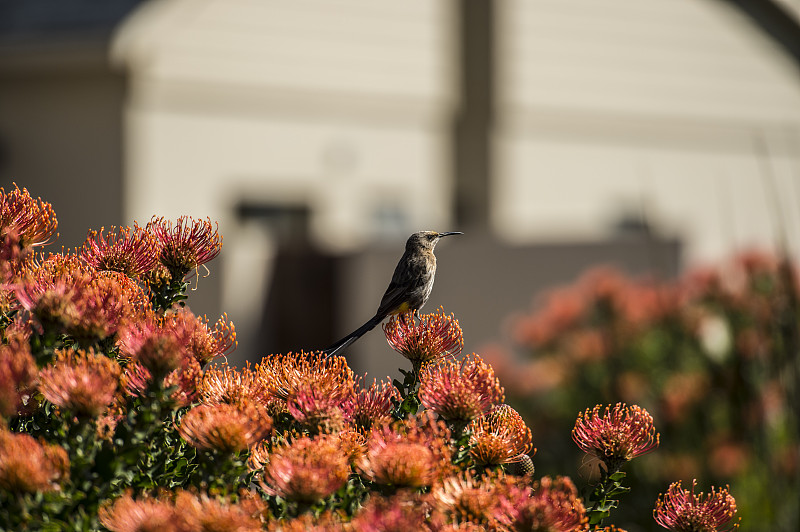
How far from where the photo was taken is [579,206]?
16938 mm

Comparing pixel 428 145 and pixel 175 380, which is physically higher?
pixel 428 145

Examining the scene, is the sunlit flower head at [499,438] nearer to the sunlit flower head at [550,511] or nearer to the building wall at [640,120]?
the sunlit flower head at [550,511]

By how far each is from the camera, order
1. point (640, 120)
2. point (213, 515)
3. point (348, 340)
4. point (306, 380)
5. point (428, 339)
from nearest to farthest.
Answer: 1. point (213, 515)
2. point (306, 380)
3. point (428, 339)
4. point (348, 340)
5. point (640, 120)

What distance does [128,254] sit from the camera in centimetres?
239

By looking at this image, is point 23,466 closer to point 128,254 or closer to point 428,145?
point 128,254

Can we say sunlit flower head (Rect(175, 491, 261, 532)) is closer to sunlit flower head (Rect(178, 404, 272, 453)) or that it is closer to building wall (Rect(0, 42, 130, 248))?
sunlit flower head (Rect(178, 404, 272, 453))

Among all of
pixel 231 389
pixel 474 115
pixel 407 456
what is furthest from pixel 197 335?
pixel 474 115

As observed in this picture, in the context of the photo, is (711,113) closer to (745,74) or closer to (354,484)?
(745,74)

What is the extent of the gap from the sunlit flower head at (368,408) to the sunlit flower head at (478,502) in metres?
0.28

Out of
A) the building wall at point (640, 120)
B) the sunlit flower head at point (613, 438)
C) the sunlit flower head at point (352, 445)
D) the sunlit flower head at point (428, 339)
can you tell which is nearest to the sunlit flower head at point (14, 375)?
the sunlit flower head at point (352, 445)

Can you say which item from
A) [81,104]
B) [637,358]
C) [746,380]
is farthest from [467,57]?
[746,380]

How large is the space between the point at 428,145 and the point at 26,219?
13.0 m

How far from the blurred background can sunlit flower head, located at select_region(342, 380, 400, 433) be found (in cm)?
444

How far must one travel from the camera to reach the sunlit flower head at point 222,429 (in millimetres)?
1830
